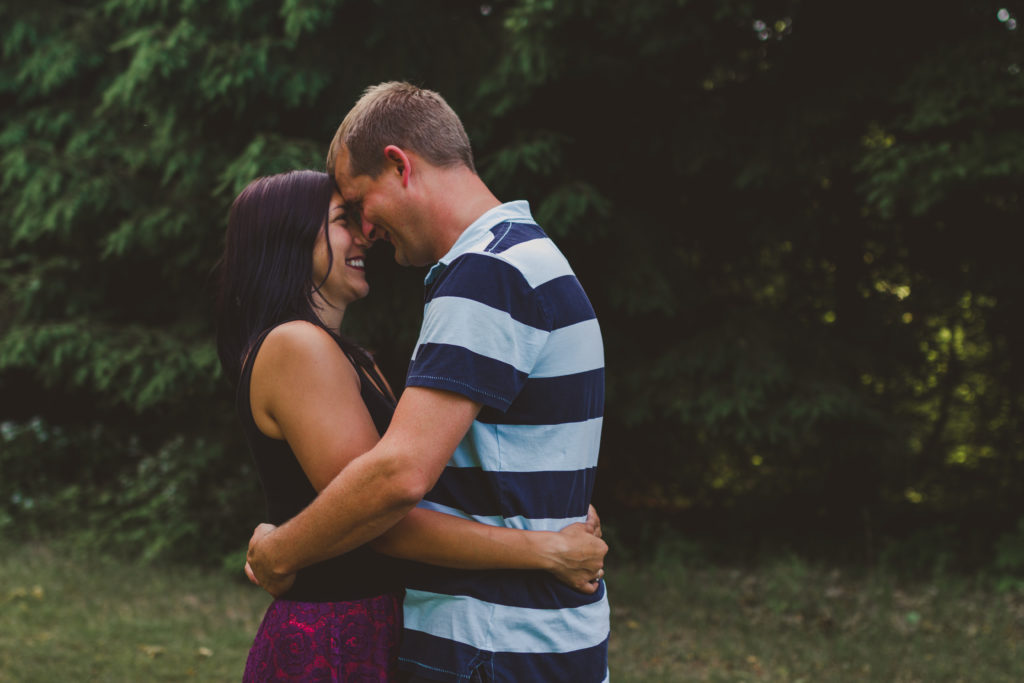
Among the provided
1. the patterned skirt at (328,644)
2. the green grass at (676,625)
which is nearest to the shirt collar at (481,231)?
the patterned skirt at (328,644)

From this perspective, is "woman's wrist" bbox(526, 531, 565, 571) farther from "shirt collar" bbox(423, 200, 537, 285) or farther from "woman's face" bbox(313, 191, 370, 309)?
"woman's face" bbox(313, 191, 370, 309)

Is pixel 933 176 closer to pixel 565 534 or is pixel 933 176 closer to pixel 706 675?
pixel 706 675

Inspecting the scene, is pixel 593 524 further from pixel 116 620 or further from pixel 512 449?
pixel 116 620

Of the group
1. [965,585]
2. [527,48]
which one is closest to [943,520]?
[965,585]

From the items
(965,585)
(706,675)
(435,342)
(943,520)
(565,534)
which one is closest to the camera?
(435,342)

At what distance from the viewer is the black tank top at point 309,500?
1914 mm

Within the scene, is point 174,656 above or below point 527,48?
below

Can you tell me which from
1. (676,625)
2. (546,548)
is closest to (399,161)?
(546,548)

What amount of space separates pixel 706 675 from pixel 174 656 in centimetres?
319

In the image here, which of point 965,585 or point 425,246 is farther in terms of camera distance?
point 965,585

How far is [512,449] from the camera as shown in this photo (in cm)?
168

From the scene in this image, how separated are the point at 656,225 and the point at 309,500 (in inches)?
221

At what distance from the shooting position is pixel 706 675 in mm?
5309

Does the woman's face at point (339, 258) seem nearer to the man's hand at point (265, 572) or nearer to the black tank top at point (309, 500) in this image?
the black tank top at point (309, 500)
